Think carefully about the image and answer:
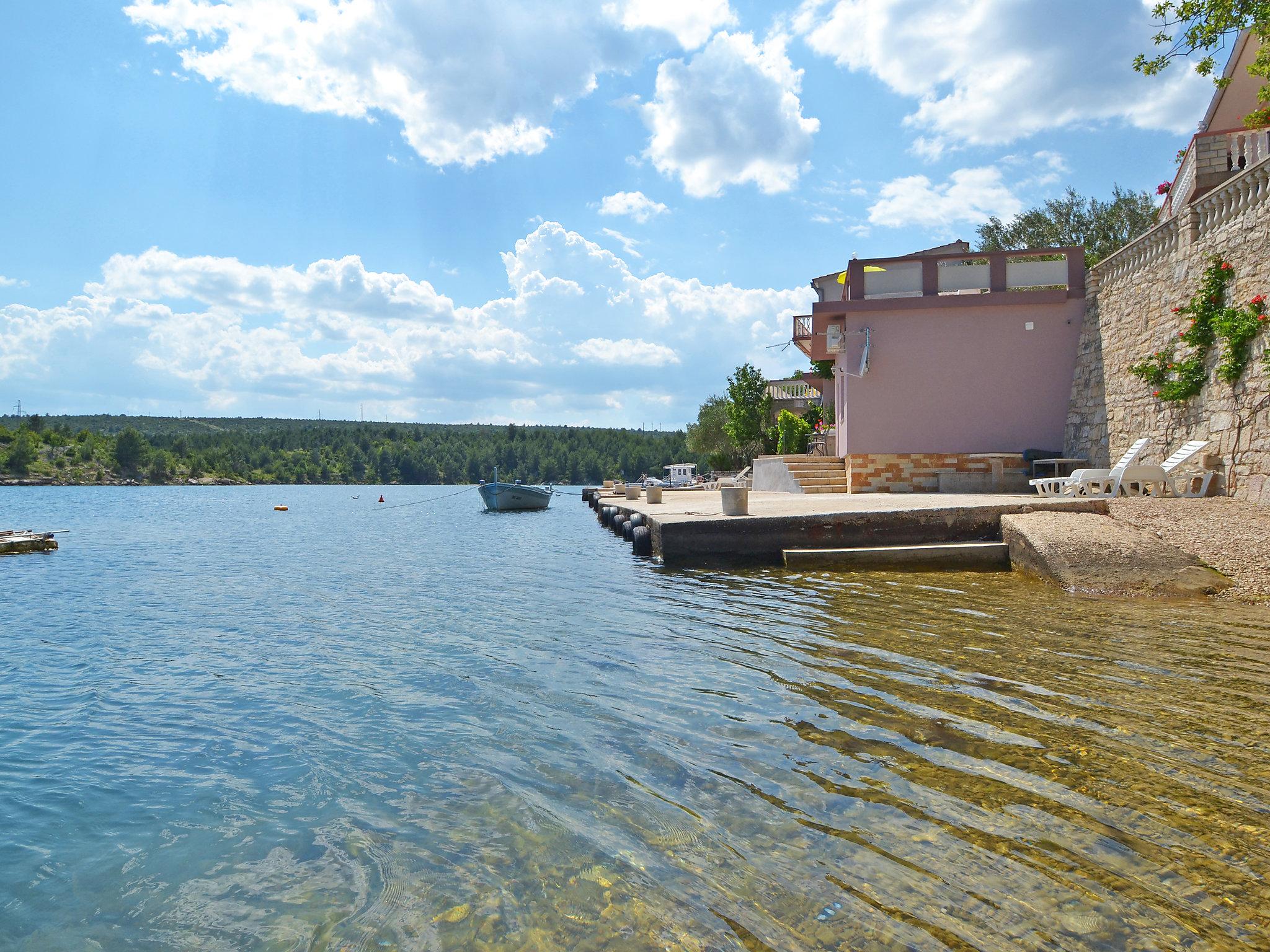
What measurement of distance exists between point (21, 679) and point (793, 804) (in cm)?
711

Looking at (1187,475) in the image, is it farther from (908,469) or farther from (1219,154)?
(1219,154)

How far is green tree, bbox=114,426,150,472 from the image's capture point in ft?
353

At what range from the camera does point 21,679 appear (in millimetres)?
7059

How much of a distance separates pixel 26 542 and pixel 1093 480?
978 inches

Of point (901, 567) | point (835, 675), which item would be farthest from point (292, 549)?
point (835, 675)

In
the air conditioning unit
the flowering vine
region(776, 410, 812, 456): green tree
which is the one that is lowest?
region(776, 410, 812, 456): green tree

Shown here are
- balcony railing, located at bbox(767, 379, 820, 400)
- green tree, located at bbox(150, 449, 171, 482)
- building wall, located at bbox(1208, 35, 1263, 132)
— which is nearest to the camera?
building wall, located at bbox(1208, 35, 1263, 132)

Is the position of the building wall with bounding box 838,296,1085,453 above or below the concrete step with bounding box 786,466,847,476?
above

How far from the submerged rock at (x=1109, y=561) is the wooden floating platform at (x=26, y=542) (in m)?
23.3

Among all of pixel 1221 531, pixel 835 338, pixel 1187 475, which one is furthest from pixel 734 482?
pixel 1221 531

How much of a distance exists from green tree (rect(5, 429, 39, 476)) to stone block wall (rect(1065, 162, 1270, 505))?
392 ft

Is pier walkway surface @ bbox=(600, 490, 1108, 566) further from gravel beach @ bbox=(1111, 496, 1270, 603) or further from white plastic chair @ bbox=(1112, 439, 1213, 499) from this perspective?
white plastic chair @ bbox=(1112, 439, 1213, 499)

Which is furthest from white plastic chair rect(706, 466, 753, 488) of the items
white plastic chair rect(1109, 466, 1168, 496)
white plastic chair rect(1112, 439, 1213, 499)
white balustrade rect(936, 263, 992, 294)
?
white plastic chair rect(1109, 466, 1168, 496)

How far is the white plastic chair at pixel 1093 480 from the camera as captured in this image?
11875 mm
